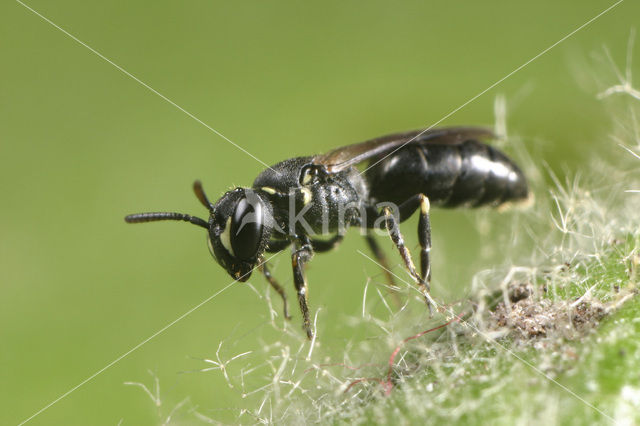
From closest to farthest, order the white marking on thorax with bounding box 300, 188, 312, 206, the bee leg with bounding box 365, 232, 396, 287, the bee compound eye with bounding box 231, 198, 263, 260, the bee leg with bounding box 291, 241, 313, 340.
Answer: the bee leg with bounding box 291, 241, 313, 340 → the bee compound eye with bounding box 231, 198, 263, 260 → the white marking on thorax with bounding box 300, 188, 312, 206 → the bee leg with bounding box 365, 232, 396, 287

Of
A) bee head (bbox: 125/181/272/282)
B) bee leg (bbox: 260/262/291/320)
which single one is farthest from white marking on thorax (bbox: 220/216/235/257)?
bee leg (bbox: 260/262/291/320)

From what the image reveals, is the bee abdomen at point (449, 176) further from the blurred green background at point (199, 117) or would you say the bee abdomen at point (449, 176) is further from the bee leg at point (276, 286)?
the bee leg at point (276, 286)

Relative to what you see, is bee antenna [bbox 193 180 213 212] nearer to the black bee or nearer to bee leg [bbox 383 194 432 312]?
the black bee

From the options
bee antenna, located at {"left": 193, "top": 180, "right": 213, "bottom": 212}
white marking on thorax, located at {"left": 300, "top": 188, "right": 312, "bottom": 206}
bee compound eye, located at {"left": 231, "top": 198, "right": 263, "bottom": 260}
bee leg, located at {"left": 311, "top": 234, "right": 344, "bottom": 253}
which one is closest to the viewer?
bee compound eye, located at {"left": 231, "top": 198, "right": 263, "bottom": 260}

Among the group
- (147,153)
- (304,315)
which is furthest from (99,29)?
(304,315)

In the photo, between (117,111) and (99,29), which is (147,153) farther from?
(99,29)

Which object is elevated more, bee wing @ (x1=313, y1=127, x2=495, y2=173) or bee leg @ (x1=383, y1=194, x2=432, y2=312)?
bee wing @ (x1=313, y1=127, x2=495, y2=173)

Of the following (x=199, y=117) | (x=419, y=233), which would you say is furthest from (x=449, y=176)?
(x=199, y=117)

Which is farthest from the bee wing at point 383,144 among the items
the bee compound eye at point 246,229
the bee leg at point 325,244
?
the bee compound eye at point 246,229

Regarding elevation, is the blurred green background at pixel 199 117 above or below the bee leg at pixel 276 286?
above
